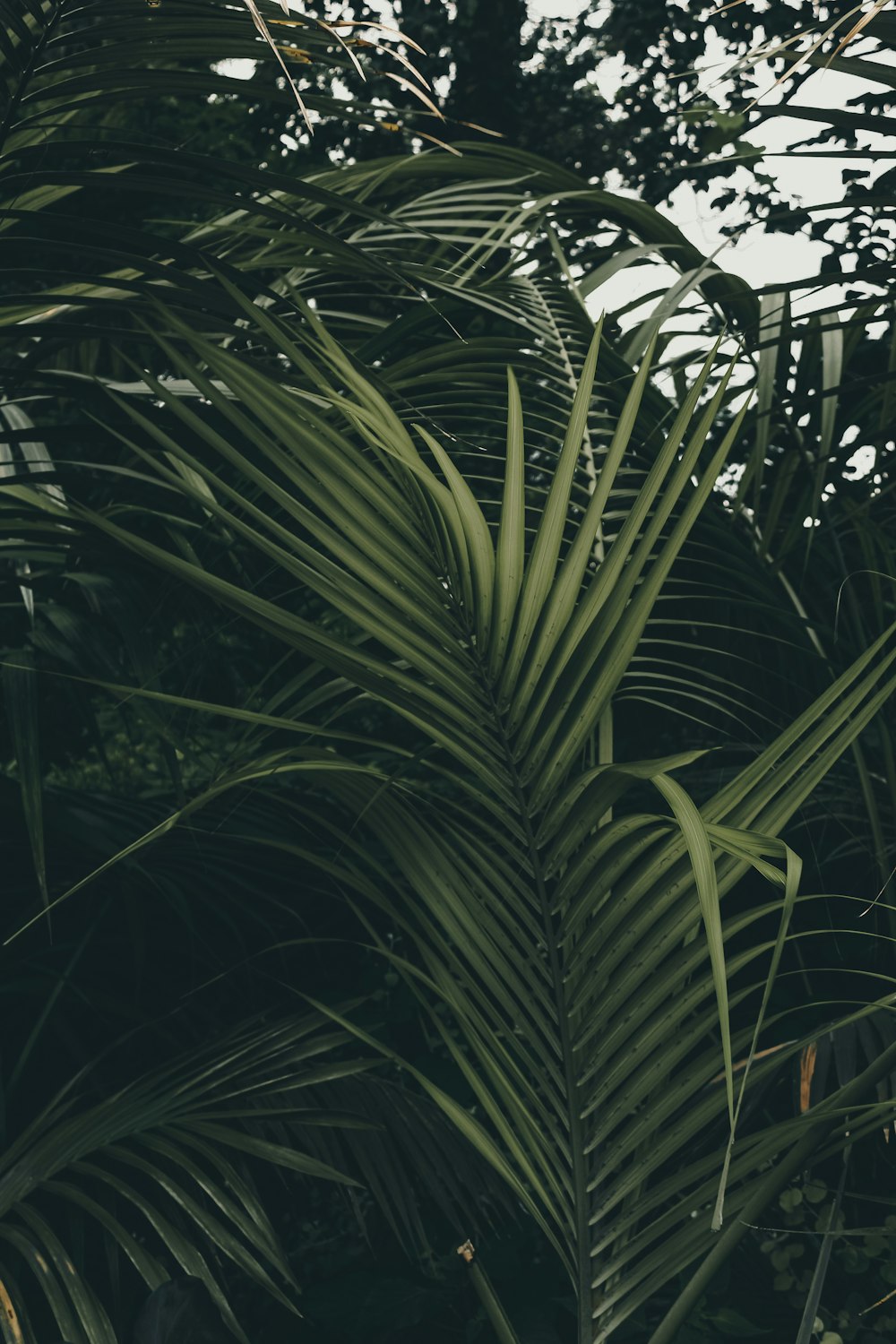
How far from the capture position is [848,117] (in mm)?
720

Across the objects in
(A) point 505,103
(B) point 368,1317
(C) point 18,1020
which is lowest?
(B) point 368,1317

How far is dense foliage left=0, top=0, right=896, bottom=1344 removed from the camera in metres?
0.63

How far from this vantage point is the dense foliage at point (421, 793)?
0.63 metres

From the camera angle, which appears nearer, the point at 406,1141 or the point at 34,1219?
the point at 34,1219

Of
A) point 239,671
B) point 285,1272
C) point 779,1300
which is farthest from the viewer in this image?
point 239,671

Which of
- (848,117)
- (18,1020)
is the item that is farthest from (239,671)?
(848,117)

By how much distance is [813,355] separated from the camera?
1.36 meters

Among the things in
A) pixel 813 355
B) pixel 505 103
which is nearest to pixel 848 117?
pixel 813 355

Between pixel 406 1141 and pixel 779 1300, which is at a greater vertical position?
pixel 406 1141

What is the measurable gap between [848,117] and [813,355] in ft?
2.18

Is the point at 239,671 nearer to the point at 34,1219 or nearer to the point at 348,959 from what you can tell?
the point at 348,959

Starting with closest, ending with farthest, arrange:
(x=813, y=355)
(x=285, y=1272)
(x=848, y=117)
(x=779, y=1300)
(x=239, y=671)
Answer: (x=848, y=117) → (x=285, y=1272) → (x=779, y=1300) → (x=813, y=355) → (x=239, y=671)

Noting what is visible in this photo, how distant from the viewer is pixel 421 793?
0.97m

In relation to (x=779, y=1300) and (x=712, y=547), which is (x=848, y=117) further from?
(x=779, y=1300)
